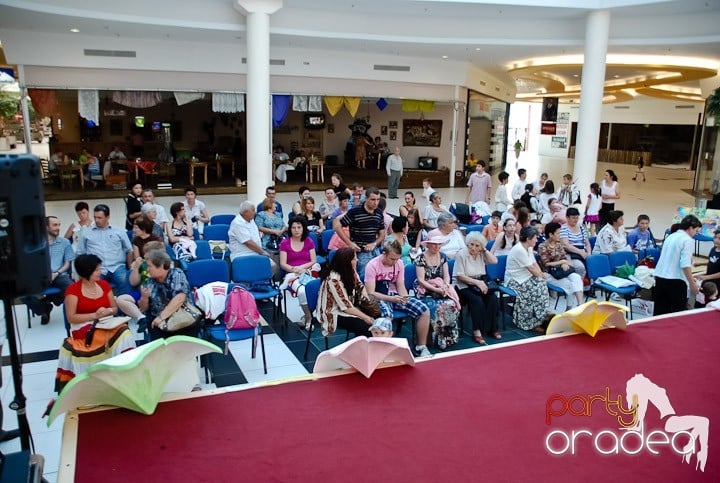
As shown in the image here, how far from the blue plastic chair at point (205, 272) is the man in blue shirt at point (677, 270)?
201 inches

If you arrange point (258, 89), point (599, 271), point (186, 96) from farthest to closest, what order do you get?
point (186, 96), point (258, 89), point (599, 271)

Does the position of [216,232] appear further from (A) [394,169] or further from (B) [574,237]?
(A) [394,169]

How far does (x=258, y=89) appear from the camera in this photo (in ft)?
46.1

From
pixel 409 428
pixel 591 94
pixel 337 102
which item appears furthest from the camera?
pixel 337 102

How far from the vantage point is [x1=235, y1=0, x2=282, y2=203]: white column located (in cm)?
1361

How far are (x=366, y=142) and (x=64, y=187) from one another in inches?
471

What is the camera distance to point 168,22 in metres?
13.8

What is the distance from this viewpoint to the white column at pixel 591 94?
46.5 ft

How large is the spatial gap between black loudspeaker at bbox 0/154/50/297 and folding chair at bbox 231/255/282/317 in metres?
3.59

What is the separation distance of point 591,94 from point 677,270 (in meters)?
9.12

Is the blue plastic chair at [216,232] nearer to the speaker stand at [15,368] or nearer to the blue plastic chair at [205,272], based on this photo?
the blue plastic chair at [205,272]

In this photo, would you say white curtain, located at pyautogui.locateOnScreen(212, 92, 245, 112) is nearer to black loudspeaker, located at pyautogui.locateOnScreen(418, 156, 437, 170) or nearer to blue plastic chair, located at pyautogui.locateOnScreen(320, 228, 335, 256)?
black loudspeaker, located at pyautogui.locateOnScreen(418, 156, 437, 170)

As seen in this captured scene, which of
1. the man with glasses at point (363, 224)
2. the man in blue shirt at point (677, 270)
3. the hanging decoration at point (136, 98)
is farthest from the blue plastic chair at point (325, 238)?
the hanging decoration at point (136, 98)

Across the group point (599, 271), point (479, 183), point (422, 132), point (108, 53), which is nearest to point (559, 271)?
point (599, 271)
